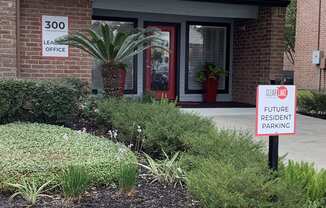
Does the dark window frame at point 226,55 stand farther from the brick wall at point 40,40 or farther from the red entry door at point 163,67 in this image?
the brick wall at point 40,40

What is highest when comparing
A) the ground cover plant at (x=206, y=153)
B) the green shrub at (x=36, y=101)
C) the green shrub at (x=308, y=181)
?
the green shrub at (x=36, y=101)

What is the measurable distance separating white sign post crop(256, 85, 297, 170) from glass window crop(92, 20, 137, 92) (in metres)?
9.74

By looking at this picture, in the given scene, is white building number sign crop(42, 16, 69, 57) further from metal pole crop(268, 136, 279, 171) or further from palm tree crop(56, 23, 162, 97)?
metal pole crop(268, 136, 279, 171)

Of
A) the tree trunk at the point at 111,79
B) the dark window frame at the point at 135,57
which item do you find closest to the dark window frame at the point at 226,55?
the dark window frame at the point at 135,57

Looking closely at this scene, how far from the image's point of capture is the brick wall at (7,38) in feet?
33.8

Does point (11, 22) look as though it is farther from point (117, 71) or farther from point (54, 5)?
point (117, 71)

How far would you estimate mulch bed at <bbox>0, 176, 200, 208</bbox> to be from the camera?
14.8 ft

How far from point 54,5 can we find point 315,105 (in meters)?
7.32

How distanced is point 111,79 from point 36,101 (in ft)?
5.77

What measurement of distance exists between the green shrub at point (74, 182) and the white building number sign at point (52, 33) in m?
7.04

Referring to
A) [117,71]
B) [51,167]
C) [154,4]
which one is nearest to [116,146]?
[51,167]

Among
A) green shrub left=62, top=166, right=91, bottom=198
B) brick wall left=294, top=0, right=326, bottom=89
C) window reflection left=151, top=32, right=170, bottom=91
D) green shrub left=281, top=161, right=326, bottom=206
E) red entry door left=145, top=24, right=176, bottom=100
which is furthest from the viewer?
brick wall left=294, top=0, right=326, bottom=89

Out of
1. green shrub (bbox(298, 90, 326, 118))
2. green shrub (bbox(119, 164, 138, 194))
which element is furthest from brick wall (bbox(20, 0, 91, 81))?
green shrub (bbox(119, 164, 138, 194))

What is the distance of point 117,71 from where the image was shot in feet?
28.8
